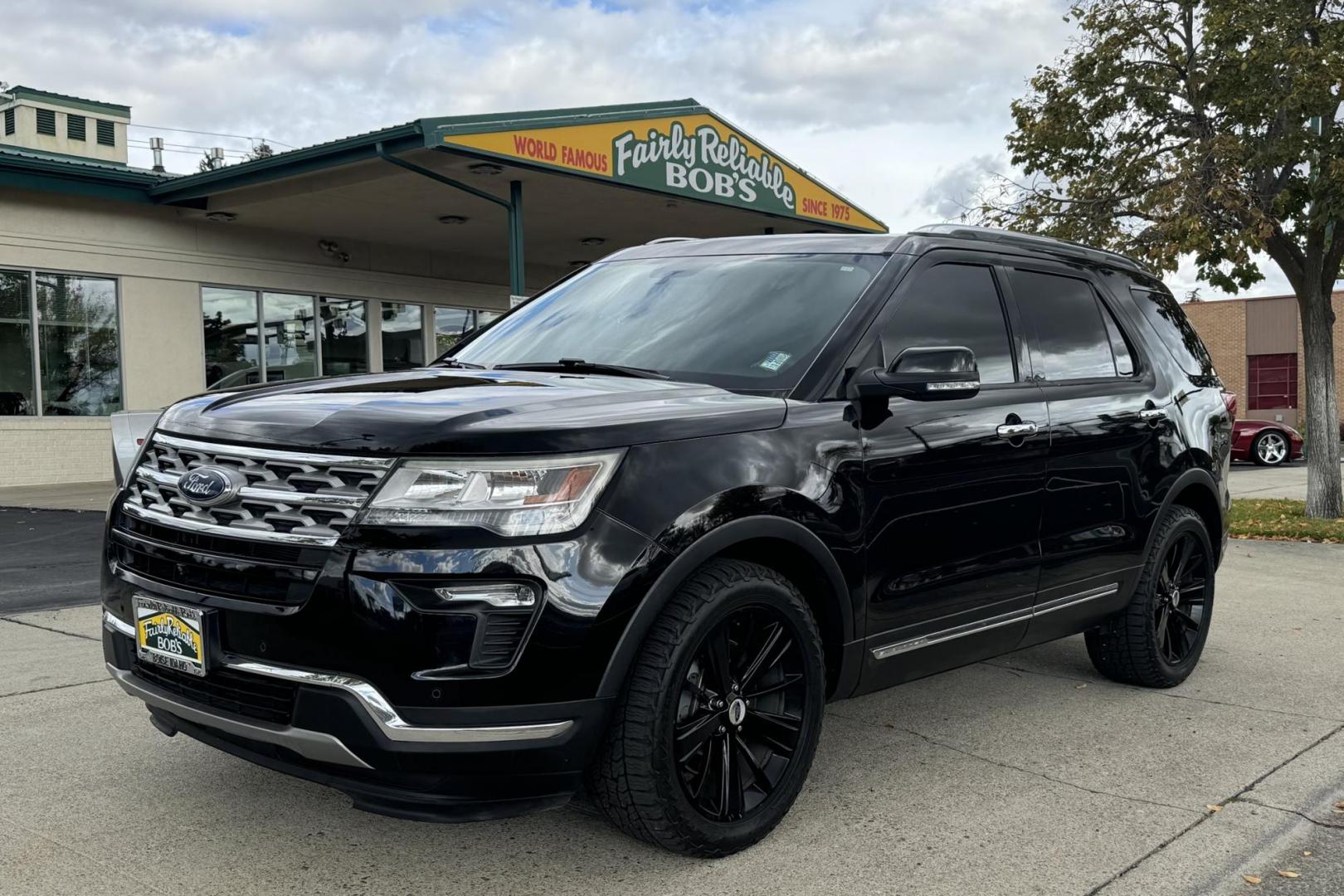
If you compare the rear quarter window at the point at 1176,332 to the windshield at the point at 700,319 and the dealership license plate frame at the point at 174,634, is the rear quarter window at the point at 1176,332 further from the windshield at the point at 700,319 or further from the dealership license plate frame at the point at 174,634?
the dealership license plate frame at the point at 174,634

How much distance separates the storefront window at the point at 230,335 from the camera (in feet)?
63.4

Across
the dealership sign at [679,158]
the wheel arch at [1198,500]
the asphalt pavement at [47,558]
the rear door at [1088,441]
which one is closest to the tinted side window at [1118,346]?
the rear door at [1088,441]

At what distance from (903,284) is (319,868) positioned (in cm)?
267

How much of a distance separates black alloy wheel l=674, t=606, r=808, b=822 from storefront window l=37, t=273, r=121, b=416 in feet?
54.2

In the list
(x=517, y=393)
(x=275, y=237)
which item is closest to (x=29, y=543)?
(x=517, y=393)

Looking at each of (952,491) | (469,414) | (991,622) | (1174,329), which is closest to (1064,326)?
(1174,329)

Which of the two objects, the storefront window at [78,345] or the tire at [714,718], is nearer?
the tire at [714,718]

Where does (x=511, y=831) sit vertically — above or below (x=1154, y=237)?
below

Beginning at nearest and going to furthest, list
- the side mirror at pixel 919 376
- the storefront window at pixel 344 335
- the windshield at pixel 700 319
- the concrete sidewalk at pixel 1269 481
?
the side mirror at pixel 919 376 → the windshield at pixel 700 319 → the concrete sidewalk at pixel 1269 481 → the storefront window at pixel 344 335

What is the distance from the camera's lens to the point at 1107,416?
16.3 ft

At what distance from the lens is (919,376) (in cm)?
381

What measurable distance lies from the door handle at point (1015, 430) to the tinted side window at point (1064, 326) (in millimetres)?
319

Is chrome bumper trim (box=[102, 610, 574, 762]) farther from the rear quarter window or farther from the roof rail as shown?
the rear quarter window

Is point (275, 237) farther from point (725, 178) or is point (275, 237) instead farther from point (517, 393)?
point (517, 393)
